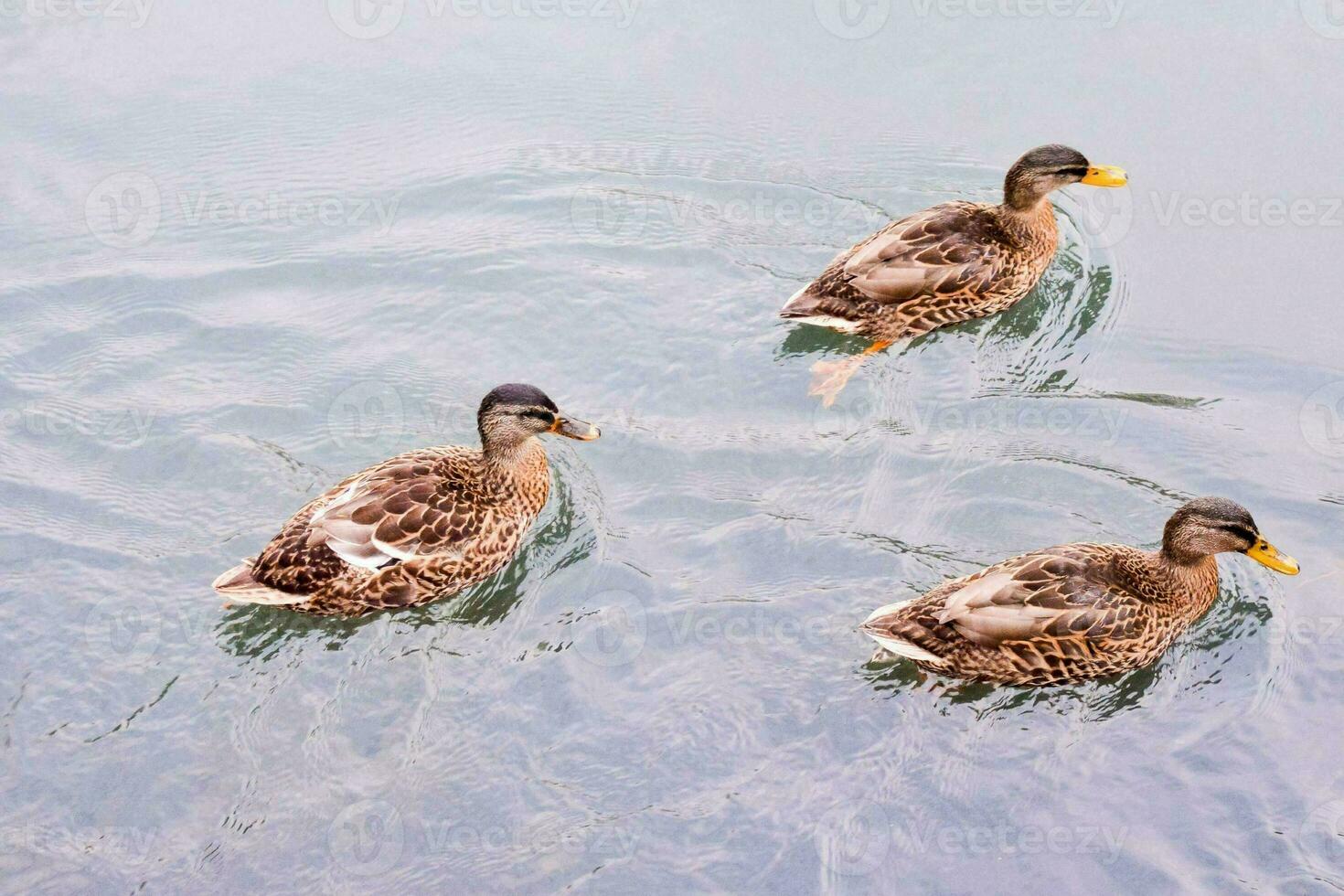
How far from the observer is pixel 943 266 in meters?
8.51

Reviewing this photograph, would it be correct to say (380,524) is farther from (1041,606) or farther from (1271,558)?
(1271,558)

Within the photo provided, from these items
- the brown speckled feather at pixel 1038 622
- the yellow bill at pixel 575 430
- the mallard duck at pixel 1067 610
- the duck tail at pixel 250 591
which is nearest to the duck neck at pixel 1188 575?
the mallard duck at pixel 1067 610

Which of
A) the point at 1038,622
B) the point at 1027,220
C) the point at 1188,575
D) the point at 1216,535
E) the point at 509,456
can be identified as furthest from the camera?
the point at 1027,220

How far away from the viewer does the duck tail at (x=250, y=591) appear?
662 centimetres

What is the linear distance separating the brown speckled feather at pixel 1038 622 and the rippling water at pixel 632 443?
170 mm

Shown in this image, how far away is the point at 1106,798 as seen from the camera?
5980mm

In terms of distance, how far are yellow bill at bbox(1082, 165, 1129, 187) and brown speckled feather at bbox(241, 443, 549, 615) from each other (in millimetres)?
4393

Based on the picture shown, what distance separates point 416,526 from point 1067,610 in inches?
134

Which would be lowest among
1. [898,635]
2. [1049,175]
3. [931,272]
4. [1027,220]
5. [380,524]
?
[898,635]

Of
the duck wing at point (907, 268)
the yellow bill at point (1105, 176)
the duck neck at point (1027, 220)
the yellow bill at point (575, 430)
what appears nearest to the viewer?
the yellow bill at point (575, 430)

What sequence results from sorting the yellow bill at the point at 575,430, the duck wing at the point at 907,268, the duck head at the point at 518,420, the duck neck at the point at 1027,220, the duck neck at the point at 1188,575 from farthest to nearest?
the duck neck at the point at 1027,220
the duck wing at the point at 907,268
the yellow bill at the point at 575,430
the duck head at the point at 518,420
the duck neck at the point at 1188,575

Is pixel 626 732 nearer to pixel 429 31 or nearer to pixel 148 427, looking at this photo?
pixel 148 427

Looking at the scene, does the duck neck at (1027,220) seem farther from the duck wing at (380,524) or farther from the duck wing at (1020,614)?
the duck wing at (380,524)

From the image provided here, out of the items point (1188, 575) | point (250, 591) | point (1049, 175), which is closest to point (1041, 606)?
point (1188, 575)
